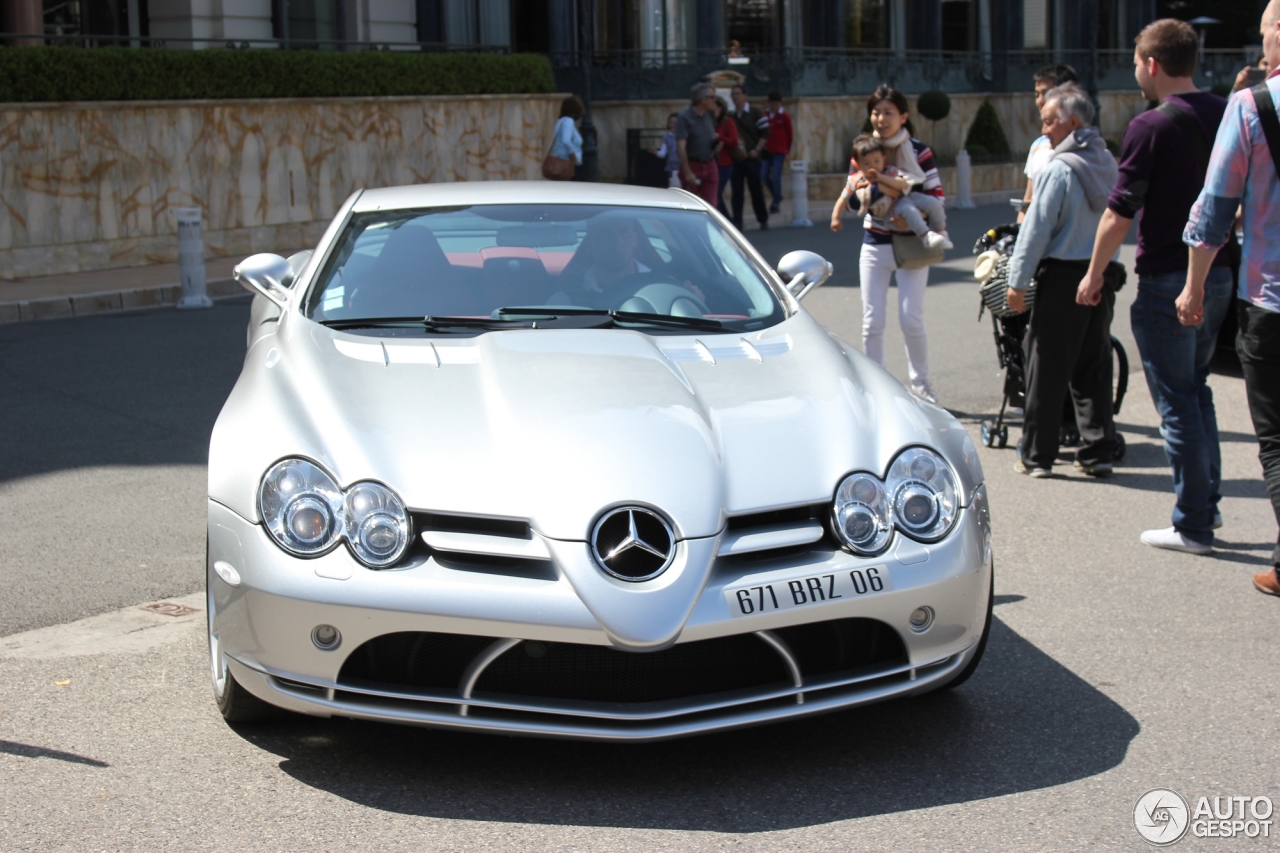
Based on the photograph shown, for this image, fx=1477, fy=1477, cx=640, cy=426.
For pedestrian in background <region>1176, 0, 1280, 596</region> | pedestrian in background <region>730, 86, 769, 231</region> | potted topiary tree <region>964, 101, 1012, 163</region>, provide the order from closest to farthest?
pedestrian in background <region>1176, 0, 1280, 596</region> → pedestrian in background <region>730, 86, 769, 231</region> → potted topiary tree <region>964, 101, 1012, 163</region>

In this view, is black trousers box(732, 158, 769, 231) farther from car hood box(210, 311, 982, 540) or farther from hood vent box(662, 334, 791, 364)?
car hood box(210, 311, 982, 540)

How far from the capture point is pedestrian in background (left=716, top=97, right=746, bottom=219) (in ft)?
71.5

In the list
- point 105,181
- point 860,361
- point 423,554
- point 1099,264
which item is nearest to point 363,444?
point 423,554

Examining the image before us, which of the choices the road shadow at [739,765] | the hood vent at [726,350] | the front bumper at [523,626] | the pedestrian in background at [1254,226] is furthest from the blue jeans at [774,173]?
the front bumper at [523,626]

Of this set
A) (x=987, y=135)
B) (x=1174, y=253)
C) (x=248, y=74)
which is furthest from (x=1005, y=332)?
(x=987, y=135)

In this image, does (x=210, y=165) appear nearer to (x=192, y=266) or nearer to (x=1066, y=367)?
(x=192, y=266)

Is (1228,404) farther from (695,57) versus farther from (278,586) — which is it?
(695,57)

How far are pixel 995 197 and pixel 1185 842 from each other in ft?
86.2

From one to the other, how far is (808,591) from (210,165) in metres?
15.7

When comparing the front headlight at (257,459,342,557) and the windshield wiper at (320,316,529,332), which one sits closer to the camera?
the front headlight at (257,459,342,557)

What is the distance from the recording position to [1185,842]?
3.39 m

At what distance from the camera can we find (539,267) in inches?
201

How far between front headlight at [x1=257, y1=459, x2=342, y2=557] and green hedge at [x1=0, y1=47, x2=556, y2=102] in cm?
1361

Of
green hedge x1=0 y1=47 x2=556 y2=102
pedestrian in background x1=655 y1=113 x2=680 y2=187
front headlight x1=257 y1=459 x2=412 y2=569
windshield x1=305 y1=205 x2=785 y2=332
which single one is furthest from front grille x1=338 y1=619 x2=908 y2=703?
pedestrian in background x1=655 y1=113 x2=680 y2=187
